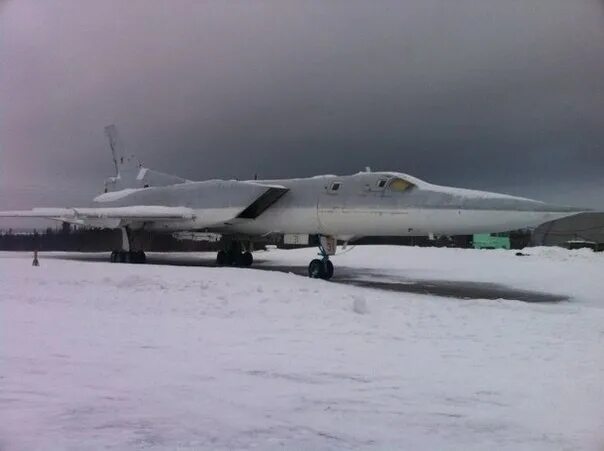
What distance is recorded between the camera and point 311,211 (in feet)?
51.1

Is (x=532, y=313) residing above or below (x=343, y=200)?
below

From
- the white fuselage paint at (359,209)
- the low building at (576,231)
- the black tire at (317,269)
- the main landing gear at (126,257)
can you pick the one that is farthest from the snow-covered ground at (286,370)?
the low building at (576,231)

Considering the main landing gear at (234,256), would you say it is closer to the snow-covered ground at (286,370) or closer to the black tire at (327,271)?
the black tire at (327,271)

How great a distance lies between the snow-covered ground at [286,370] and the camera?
3.43 meters

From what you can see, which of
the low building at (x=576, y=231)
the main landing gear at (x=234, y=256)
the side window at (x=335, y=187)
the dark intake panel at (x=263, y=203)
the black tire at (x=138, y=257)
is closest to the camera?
the side window at (x=335, y=187)

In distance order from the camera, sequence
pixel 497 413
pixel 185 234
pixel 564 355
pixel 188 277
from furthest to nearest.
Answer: pixel 185 234, pixel 188 277, pixel 564 355, pixel 497 413

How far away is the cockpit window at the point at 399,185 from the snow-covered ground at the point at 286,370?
183 inches

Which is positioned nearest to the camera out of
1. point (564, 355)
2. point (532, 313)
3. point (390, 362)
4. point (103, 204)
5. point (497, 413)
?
point (497, 413)

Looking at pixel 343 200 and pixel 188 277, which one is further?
pixel 343 200

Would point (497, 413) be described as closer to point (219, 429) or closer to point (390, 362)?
point (390, 362)

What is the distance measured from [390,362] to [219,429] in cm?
229

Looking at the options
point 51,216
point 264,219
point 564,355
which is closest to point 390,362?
point 564,355

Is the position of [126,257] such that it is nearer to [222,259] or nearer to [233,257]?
[222,259]

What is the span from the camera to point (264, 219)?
17.2m
